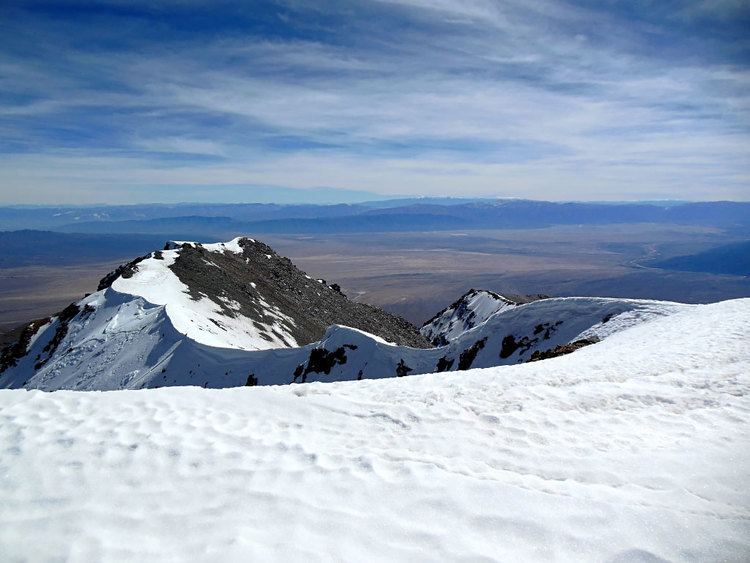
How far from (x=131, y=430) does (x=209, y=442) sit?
1.72 metres

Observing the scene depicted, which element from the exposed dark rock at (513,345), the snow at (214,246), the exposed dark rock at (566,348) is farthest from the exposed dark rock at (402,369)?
the snow at (214,246)

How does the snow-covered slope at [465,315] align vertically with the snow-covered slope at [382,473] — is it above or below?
below

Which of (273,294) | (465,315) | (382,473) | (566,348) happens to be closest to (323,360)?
(566,348)

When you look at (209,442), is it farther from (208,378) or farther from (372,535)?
(208,378)

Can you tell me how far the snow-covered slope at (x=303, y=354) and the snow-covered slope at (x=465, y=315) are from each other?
45624 mm

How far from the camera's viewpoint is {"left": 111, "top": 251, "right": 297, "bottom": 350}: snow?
4300 centimetres

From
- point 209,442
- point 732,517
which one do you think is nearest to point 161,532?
point 209,442

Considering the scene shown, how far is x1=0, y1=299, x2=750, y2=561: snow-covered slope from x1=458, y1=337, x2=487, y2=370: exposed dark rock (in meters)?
23.1

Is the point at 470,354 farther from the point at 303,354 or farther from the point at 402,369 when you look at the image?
the point at 303,354

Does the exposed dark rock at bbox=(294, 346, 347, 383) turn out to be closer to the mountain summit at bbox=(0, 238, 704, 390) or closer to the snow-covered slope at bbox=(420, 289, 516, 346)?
the mountain summit at bbox=(0, 238, 704, 390)

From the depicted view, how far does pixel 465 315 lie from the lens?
93.1 meters

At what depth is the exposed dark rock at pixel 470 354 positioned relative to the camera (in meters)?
34.7

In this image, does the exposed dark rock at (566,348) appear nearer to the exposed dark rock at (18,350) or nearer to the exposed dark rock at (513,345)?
the exposed dark rock at (513,345)

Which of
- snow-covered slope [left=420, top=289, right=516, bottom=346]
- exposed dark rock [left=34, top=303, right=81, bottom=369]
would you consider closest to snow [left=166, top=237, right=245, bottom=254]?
exposed dark rock [left=34, top=303, right=81, bottom=369]
